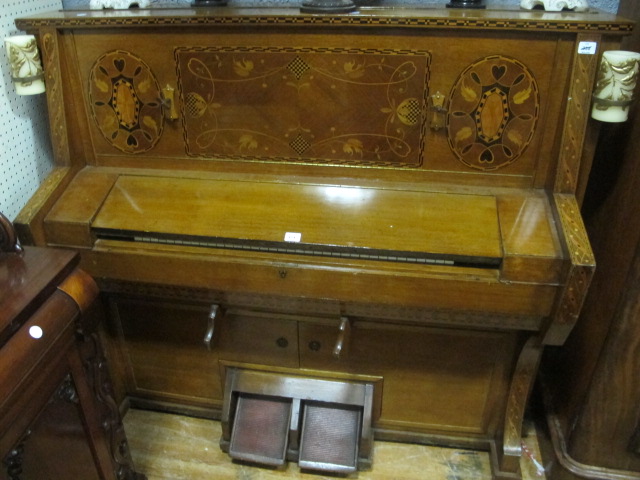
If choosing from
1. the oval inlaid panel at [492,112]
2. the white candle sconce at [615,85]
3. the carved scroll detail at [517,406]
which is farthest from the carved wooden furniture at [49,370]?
the white candle sconce at [615,85]

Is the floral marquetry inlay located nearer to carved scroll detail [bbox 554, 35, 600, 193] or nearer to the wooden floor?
carved scroll detail [bbox 554, 35, 600, 193]

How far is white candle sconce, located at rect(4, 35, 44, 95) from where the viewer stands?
54.9 inches

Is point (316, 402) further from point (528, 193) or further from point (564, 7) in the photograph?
point (564, 7)

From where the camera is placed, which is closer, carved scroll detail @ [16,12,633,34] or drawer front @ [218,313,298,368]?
carved scroll detail @ [16,12,633,34]

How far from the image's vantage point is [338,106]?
4.56ft

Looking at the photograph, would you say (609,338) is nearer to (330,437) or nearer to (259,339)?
(330,437)

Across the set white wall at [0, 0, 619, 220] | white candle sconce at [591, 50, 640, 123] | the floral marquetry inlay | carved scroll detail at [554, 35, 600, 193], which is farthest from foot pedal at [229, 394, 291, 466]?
white candle sconce at [591, 50, 640, 123]

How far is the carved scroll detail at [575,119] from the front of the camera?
1221 millimetres

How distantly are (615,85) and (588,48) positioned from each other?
107 millimetres

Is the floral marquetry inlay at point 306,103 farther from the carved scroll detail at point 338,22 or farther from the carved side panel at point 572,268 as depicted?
the carved side panel at point 572,268

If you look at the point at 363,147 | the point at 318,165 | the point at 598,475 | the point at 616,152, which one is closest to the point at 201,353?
the point at 318,165

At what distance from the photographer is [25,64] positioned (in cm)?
141

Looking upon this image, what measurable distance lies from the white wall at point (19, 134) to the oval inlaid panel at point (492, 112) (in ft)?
4.00

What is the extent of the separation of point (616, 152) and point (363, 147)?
70 centimetres
